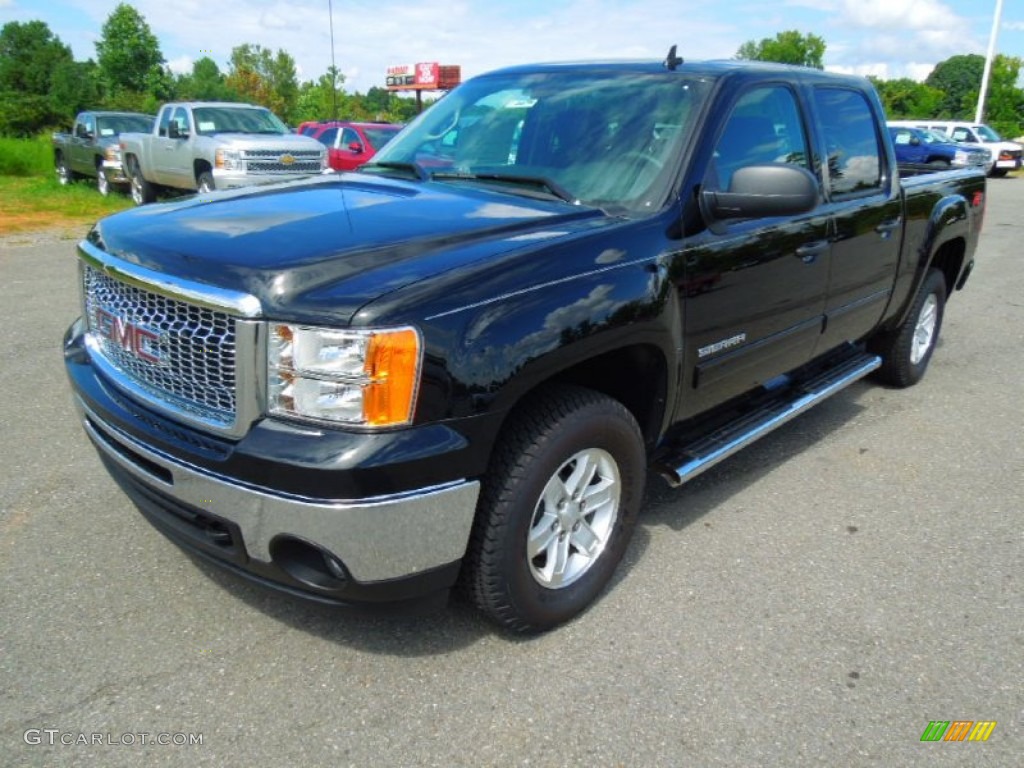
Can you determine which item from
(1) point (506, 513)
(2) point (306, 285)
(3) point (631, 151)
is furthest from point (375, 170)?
(1) point (506, 513)

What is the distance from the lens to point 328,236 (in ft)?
8.15

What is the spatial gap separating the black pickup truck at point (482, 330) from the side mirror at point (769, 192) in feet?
0.04

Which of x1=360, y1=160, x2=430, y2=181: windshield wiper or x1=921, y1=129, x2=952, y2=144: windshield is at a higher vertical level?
x1=921, y1=129, x2=952, y2=144: windshield

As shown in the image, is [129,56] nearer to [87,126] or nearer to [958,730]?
[87,126]

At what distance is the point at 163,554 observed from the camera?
314cm

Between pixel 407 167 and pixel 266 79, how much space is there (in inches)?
2803

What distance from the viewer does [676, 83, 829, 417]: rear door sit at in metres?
3.08

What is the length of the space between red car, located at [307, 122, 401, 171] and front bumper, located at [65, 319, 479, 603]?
13.6 meters

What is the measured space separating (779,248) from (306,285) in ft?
6.99

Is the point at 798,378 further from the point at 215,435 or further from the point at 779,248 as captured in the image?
the point at 215,435

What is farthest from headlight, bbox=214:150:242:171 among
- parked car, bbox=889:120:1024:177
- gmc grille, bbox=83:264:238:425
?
A: parked car, bbox=889:120:1024:177

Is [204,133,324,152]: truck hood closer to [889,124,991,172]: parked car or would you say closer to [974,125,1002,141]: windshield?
[889,124,991,172]: parked car

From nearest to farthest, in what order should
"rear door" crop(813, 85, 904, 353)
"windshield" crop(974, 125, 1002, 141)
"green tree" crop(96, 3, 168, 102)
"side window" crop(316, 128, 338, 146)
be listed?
"rear door" crop(813, 85, 904, 353), "side window" crop(316, 128, 338, 146), "windshield" crop(974, 125, 1002, 141), "green tree" crop(96, 3, 168, 102)

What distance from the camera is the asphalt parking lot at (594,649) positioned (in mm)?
2291
